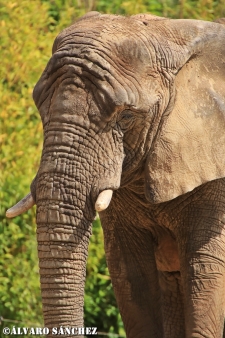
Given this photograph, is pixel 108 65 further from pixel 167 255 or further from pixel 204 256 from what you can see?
pixel 167 255

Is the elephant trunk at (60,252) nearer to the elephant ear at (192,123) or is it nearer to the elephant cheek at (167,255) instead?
the elephant ear at (192,123)

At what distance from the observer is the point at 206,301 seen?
6.70 meters

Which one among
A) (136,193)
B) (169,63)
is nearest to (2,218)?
(136,193)

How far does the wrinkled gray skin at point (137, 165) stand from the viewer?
5.89 m

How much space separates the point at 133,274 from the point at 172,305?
17.3 inches

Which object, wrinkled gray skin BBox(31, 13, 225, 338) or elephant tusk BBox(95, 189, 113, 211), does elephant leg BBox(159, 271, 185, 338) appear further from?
elephant tusk BBox(95, 189, 113, 211)

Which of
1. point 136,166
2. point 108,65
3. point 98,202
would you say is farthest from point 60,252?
point 108,65

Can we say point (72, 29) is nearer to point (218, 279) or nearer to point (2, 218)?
point (218, 279)

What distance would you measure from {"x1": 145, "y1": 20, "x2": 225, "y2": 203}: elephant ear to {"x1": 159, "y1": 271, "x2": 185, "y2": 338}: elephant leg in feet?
3.39

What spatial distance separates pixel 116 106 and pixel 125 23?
0.48 m

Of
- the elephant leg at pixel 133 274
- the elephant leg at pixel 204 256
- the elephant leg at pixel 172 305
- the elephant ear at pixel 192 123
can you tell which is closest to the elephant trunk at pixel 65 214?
the elephant ear at pixel 192 123

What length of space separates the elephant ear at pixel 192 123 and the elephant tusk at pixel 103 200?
0.45 meters

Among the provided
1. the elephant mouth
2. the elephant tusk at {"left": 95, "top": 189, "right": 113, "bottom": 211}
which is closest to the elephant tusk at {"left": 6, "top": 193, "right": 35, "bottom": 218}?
the elephant mouth

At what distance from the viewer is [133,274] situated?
279 inches
